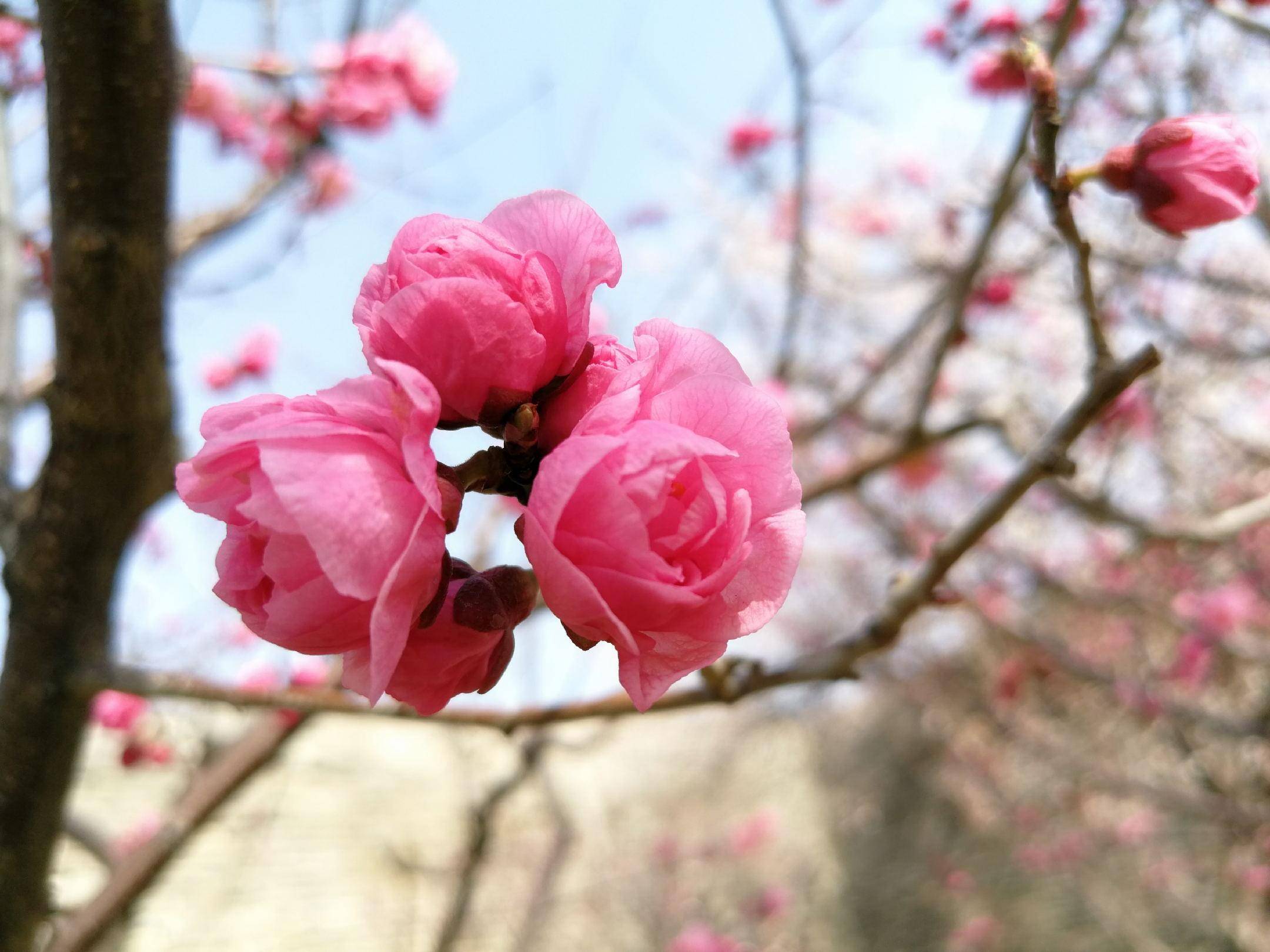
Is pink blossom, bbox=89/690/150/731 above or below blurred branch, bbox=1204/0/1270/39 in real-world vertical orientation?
below

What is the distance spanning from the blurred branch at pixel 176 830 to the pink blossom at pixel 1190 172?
1.29 metres

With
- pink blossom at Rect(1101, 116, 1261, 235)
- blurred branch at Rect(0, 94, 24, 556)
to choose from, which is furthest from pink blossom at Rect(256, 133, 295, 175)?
pink blossom at Rect(1101, 116, 1261, 235)

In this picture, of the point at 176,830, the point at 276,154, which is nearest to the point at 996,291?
the point at 276,154

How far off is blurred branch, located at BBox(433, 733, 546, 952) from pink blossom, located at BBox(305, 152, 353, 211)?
5.85ft

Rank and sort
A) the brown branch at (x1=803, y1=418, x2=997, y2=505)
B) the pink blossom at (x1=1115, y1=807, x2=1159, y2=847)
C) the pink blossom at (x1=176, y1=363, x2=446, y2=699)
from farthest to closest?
1. the pink blossom at (x1=1115, y1=807, x2=1159, y2=847)
2. the brown branch at (x1=803, y1=418, x2=997, y2=505)
3. the pink blossom at (x1=176, y1=363, x2=446, y2=699)

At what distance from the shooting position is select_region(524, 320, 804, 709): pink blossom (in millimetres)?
378

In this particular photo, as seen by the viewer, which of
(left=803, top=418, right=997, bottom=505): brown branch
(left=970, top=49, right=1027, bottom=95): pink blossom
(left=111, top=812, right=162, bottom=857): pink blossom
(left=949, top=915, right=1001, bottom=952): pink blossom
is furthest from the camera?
(left=949, top=915, right=1001, bottom=952): pink blossom

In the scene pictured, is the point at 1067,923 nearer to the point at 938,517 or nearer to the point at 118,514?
A: the point at 938,517

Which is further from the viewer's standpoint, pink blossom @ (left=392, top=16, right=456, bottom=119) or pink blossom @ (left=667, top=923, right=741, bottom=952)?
pink blossom @ (left=667, top=923, right=741, bottom=952)

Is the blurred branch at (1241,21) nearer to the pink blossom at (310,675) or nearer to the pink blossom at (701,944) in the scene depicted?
the pink blossom at (310,675)

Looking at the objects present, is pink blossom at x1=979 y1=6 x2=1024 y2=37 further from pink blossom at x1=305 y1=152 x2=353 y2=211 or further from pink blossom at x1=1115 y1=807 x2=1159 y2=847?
pink blossom at x1=1115 y1=807 x2=1159 y2=847

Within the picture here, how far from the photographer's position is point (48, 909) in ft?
3.30

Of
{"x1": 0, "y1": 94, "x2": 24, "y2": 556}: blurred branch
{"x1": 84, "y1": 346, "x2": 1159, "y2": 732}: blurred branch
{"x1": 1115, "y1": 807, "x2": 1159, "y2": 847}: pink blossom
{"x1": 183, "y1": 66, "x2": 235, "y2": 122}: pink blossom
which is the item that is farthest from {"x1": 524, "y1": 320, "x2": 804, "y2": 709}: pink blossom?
{"x1": 1115, "y1": 807, "x2": 1159, "y2": 847}: pink blossom

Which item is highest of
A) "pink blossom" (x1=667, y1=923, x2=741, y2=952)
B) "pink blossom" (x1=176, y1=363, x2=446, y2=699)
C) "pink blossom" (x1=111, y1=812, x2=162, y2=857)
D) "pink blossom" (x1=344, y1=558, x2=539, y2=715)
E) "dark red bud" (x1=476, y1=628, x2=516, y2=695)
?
"pink blossom" (x1=176, y1=363, x2=446, y2=699)
